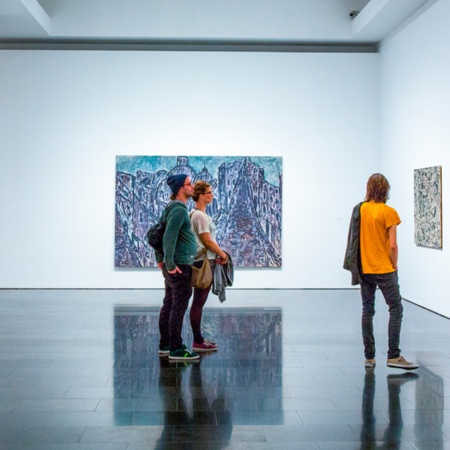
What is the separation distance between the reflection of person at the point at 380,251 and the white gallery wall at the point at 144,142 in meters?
8.21

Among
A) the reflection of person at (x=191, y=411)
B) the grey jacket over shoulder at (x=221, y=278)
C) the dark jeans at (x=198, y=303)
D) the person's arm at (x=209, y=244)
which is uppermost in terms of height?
the person's arm at (x=209, y=244)

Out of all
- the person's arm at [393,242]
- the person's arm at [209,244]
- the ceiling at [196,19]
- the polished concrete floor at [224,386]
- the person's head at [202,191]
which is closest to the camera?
the polished concrete floor at [224,386]

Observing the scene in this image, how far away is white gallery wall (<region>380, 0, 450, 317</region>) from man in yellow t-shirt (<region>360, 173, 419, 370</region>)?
454 centimetres

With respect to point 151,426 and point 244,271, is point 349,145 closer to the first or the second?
point 244,271

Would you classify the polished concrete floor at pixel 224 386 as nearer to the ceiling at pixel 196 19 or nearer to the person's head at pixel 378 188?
the person's head at pixel 378 188

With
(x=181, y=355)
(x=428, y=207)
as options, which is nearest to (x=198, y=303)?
(x=181, y=355)

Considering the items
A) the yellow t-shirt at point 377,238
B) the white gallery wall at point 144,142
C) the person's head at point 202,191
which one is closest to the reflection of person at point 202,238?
the person's head at point 202,191

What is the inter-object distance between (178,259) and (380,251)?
2077 mm

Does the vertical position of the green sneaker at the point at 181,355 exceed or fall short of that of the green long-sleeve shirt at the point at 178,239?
it falls short

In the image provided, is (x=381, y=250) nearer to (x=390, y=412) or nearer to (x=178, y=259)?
(x=390, y=412)

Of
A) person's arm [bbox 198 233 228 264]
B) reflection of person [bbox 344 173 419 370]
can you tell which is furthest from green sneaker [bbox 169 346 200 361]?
reflection of person [bbox 344 173 419 370]

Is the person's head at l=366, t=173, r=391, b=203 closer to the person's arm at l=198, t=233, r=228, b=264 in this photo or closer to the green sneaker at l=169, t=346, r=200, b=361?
the person's arm at l=198, t=233, r=228, b=264

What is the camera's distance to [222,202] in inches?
619

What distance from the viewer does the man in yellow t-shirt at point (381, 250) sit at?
288 inches
